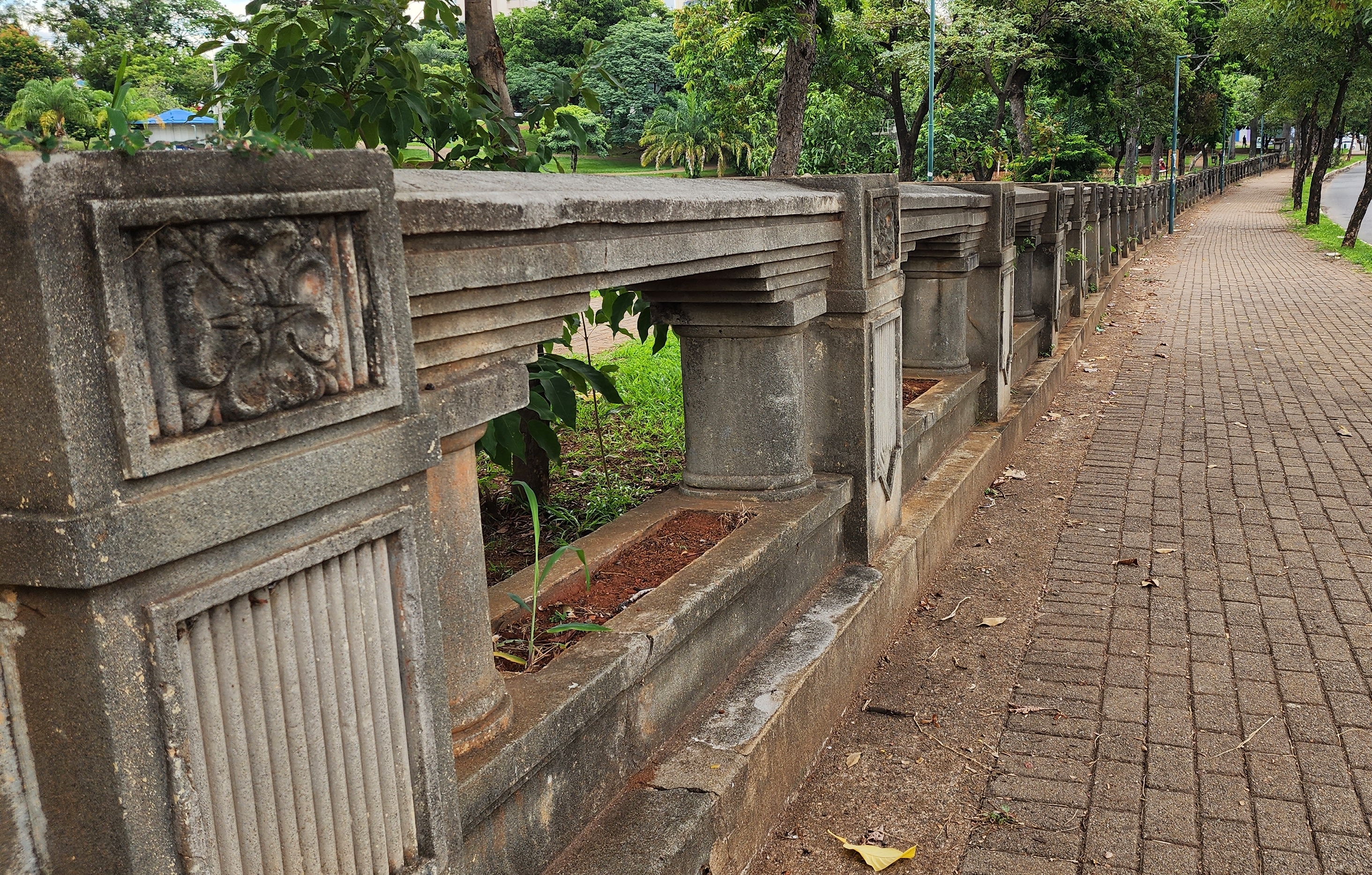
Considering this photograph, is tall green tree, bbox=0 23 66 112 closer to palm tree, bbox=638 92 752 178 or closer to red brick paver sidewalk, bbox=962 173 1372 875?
red brick paver sidewalk, bbox=962 173 1372 875

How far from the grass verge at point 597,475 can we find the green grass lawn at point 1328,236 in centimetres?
1574

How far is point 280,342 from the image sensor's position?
164cm

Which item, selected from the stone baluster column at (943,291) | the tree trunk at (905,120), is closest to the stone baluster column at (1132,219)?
the tree trunk at (905,120)

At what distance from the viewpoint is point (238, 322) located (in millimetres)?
1567

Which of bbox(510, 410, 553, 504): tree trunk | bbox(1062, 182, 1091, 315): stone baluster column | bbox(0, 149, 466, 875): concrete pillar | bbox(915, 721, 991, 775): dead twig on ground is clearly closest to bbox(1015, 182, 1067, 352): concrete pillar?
bbox(1062, 182, 1091, 315): stone baluster column

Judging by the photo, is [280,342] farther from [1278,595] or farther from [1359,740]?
[1278,595]

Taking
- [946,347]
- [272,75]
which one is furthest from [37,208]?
[946,347]

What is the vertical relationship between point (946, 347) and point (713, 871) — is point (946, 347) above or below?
above

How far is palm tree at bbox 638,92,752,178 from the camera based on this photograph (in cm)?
6028

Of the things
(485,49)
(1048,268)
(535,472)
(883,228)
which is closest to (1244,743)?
(883,228)

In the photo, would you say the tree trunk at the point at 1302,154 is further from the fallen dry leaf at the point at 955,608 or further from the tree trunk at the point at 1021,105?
the fallen dry leaf at the point at 955,608

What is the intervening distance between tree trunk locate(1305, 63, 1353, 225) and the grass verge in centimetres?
2162

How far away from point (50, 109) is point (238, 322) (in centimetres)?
44

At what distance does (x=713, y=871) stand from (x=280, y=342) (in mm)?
1800
